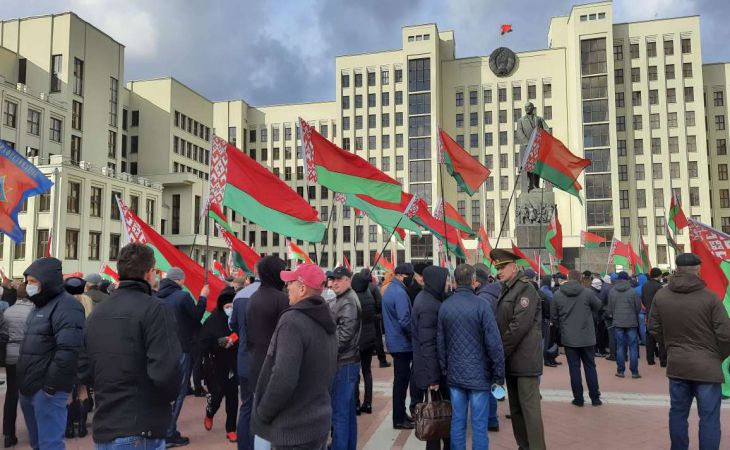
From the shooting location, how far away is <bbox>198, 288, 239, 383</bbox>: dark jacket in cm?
658

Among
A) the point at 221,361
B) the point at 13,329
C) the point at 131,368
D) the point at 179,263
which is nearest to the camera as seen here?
the point at 131,368

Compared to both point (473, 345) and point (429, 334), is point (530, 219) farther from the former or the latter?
point (473, 345)

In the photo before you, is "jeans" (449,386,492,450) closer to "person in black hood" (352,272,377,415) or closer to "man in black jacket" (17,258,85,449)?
"person in black hood" (352,272,377,415)

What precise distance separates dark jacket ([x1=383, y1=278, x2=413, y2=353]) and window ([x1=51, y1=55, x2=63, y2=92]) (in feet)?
155

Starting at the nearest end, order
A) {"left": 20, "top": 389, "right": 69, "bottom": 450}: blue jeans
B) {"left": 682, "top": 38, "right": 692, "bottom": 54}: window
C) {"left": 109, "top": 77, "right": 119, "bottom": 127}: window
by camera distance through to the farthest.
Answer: {"left": 20, "top": 389, "right": 69, "bottom": 450}: blue jeans
{"left": 109, "top": 77, "right": 119, "bottom": 127}: window
{"left": 682, "top": 38, "right": 692, "bottom": 54}: window

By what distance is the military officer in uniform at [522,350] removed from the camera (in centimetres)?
534

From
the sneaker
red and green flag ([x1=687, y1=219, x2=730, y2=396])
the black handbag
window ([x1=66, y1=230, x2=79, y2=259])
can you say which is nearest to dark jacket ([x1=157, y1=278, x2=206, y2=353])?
the sneaker

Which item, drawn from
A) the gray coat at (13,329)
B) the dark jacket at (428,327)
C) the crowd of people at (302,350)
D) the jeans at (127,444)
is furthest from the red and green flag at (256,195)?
the jeans at (127,444)

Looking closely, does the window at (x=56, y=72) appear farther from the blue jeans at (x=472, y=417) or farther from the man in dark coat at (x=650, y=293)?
the blue jeans at (x=472, y=417)

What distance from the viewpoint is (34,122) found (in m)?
41.0

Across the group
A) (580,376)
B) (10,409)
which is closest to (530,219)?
(580,376)

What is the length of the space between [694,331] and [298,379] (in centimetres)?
382

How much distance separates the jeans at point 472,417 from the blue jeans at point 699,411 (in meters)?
1.78

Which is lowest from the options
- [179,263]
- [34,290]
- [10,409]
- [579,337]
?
[10,409]
